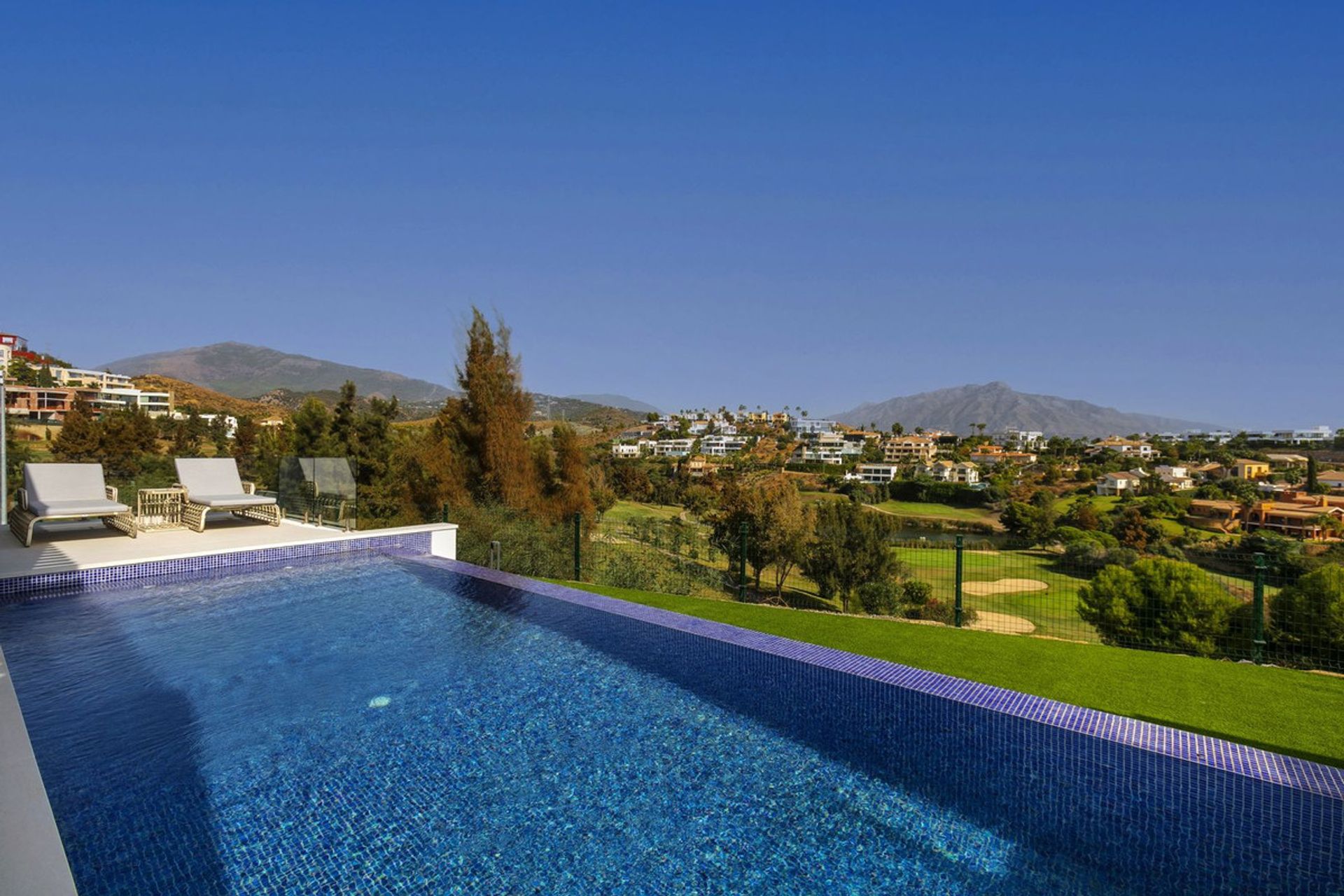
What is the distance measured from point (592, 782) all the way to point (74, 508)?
790 centimetres

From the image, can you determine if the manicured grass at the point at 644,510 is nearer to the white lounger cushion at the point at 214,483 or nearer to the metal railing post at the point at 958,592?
the white lounger cushion at the point at 214,483

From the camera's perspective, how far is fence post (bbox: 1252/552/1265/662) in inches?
223

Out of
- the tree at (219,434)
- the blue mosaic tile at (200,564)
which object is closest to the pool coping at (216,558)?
the blue mosaic tile at (200,564)

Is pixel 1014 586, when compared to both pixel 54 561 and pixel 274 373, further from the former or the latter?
pixel 274 373

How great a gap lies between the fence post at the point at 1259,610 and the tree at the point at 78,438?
16.6 meters

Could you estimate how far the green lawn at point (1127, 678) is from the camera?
13.1 feet

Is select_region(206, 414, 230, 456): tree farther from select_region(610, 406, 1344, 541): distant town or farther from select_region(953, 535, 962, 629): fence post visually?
select_region(610, 406, 1344, 541): distant town

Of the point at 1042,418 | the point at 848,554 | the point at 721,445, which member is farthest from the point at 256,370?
the point at 1042,418

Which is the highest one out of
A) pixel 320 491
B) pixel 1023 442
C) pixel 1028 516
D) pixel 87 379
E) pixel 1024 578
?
pixel 87 379

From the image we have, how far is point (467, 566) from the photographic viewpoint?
7.50m

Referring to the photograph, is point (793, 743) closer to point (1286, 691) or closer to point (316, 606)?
point (1286, 691)

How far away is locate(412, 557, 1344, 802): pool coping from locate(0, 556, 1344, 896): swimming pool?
2.1 inches

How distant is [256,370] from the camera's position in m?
99.2

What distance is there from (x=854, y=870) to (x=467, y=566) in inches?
224
